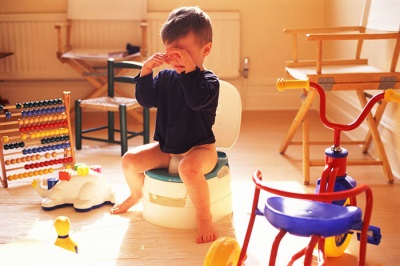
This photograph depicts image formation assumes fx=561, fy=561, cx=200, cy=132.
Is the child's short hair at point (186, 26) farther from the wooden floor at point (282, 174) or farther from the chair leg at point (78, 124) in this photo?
the chair leg at point (78, 124)

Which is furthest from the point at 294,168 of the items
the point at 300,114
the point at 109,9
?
the point at 109,9

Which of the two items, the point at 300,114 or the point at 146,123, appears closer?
the point at 300,114

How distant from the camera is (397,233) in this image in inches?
77.9

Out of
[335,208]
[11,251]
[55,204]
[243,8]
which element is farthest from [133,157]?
[243,8]

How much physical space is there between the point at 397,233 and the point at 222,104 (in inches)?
31.5

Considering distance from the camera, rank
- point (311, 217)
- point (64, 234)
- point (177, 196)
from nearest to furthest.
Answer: point (311, 217), point (64, 234), point (177, 196)

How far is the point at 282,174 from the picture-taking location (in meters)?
2.62

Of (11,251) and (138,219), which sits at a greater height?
(11,251)

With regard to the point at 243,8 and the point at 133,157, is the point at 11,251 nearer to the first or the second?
the point at 133,157

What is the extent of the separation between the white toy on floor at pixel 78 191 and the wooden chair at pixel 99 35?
133 cm

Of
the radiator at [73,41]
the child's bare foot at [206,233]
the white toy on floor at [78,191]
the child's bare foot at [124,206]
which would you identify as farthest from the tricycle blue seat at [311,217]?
the radiator at [73,41]

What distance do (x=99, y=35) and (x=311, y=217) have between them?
9.13 ft

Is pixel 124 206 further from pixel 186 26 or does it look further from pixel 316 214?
pixel 316 214

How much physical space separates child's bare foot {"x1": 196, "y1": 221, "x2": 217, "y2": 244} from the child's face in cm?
54
